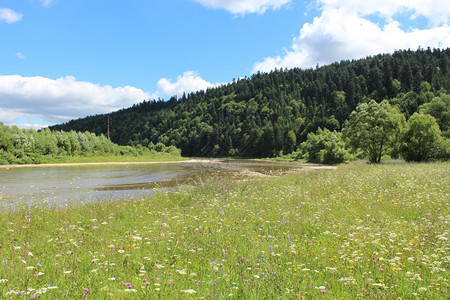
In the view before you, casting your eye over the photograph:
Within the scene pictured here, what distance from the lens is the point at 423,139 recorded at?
137ft

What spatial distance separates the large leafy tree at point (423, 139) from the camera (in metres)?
41.0

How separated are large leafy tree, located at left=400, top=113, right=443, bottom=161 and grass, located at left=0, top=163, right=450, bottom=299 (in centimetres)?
3795

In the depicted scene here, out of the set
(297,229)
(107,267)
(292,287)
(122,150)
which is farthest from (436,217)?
(122,150)

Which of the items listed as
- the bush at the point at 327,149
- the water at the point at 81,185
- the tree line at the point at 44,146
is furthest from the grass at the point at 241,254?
the tree line at the point at 44,146

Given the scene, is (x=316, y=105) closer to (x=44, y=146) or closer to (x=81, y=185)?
(x=44, y=146)

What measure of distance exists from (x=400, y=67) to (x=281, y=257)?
15278cm

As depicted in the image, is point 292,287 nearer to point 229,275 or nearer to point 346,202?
point 229,275

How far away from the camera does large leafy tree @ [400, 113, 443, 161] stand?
41.0 metres

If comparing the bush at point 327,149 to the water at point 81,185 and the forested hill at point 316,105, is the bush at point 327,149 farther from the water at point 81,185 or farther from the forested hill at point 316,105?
the water at point 81,185

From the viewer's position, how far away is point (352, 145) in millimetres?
47188

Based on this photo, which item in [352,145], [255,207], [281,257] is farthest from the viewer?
[352,145]

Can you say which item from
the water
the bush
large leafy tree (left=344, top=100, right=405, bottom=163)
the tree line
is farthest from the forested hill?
the water

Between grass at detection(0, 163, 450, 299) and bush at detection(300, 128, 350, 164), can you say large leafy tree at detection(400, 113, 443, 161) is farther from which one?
grass at detection(0, 163, 450, 299)

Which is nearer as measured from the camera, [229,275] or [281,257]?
[229,275]
